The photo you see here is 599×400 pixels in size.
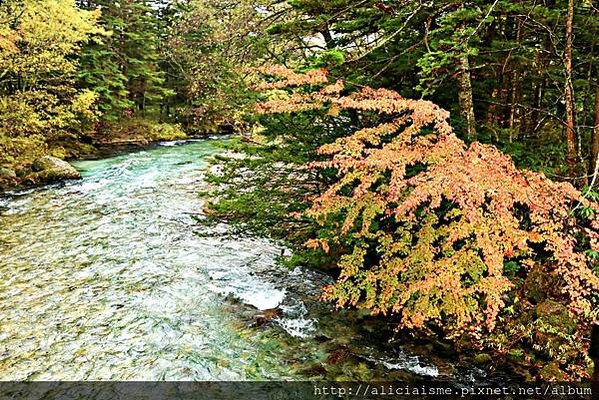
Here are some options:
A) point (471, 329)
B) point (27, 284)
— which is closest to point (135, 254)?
point (27, 284)

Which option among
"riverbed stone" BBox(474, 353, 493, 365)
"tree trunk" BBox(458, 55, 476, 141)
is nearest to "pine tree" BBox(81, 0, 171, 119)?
"tree trunk" BBox(458, 55, 476, 141)

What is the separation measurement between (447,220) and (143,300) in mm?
3710

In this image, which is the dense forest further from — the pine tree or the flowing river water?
the pine tree

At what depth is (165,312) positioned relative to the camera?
207 inches

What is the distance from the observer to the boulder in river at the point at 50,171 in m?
12.3

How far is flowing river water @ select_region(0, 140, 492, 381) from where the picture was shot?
4195mm

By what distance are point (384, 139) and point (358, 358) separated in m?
2.18

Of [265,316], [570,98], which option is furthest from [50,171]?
[570,98]

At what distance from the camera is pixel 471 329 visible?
435 centimetres

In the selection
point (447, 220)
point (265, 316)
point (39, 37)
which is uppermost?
point (39, 37)

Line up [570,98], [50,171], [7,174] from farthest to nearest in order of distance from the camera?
[50,171], [7,174], [570,98]

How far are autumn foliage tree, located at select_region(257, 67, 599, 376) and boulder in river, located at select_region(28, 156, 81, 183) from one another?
10.1 meters

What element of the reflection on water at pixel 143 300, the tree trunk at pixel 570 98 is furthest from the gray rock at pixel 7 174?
the tree trunk at pixel 570 98

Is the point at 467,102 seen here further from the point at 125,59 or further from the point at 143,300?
the point at 125,59
